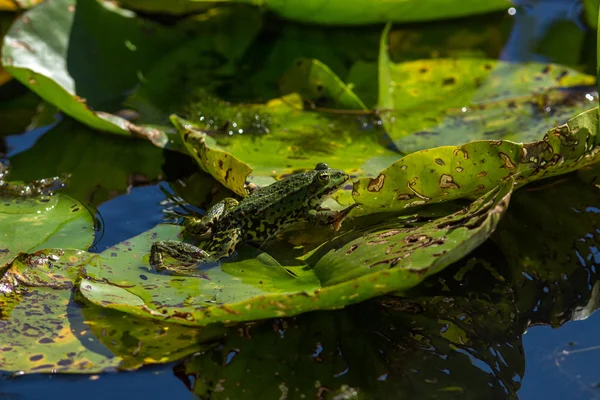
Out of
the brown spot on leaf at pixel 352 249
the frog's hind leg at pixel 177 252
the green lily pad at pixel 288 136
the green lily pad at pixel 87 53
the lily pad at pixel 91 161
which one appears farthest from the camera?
the green lily pad at pixel 87 53

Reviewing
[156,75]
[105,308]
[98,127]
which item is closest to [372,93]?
[156,75]

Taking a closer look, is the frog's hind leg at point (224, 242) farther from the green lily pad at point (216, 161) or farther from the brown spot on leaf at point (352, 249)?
the brown spot on leaf at point (352, 249)

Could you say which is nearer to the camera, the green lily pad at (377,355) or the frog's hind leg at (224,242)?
the green lily pad at (377,355)

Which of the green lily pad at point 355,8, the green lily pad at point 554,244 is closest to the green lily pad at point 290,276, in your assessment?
the green lily pad at point 554,244

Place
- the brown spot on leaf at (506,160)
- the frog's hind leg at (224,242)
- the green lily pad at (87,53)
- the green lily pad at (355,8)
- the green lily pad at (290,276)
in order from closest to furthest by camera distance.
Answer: the green lily pad at (290,276), the brown spot on leaf at (506,160), the frog's hind leg at (224,242), the green lily pad at (87,53), the green lily pad at (355,8)

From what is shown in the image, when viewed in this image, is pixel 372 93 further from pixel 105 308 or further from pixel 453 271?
pixel 105 308

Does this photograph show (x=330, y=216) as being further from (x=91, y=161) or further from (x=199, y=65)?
(x=199, y=65)
